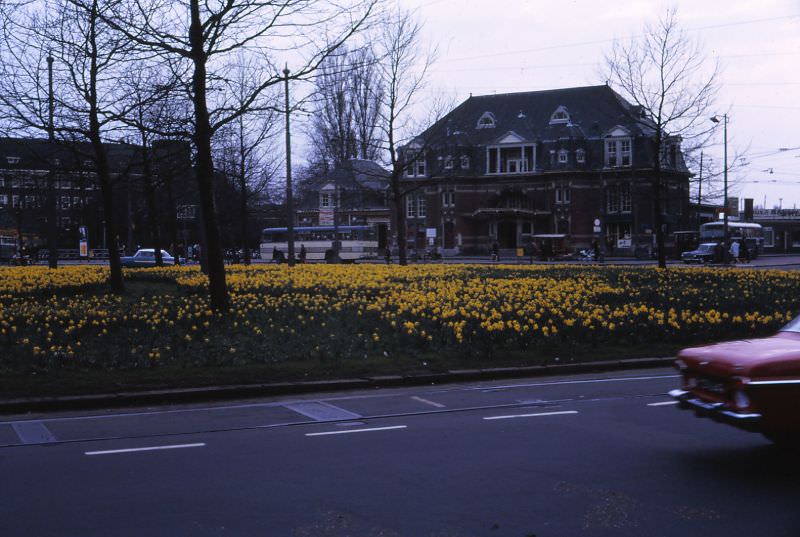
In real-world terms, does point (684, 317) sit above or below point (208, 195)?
below

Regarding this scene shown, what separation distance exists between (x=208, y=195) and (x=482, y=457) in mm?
11500

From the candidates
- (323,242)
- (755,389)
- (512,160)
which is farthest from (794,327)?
(512,160)

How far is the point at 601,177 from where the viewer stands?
7931 cm

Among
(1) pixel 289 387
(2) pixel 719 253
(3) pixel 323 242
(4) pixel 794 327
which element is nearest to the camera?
(4) pixel 794 327

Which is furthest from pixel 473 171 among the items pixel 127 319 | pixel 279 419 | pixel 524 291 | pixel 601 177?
pixel 279 419

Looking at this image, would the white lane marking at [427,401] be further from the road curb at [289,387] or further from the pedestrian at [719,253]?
the pedestrian at [719,253]

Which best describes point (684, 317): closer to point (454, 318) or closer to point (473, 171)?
point (454, 318)

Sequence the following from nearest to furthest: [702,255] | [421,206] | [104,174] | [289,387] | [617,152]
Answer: [289,387] < [104,174] < [702,255] < [617,152] < [421,206]

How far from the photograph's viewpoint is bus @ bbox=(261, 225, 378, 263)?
71.2 meters

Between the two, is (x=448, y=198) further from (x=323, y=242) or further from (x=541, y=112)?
(x=323, y=242)

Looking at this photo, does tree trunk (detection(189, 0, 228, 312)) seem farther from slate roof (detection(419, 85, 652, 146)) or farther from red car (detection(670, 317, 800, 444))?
slate roof (detection(419, 85, 652, 146))

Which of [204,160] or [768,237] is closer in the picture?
[204,160]

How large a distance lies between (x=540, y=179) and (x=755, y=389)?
7753 cm

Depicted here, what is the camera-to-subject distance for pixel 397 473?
7438 mm
